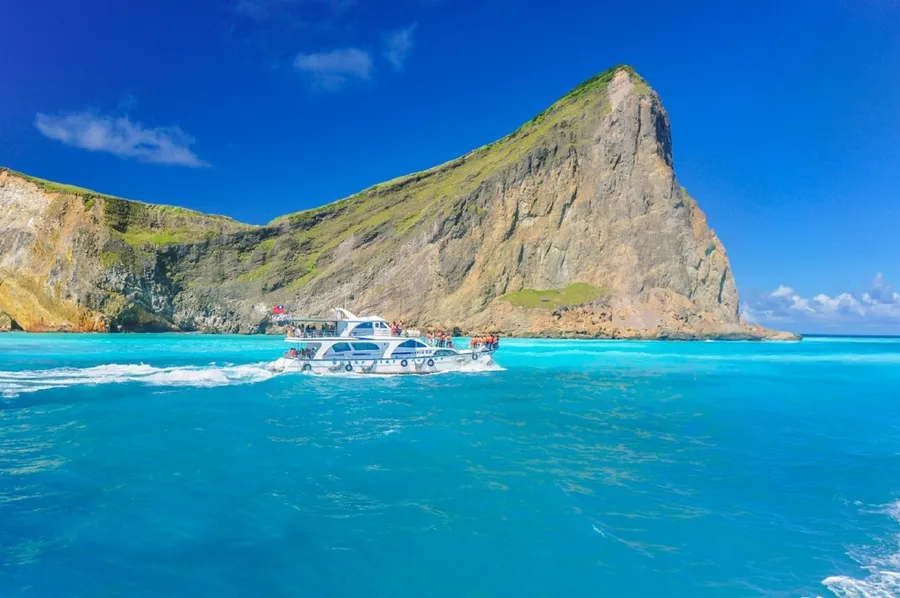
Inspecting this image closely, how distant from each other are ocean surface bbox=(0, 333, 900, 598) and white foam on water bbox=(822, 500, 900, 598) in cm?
4

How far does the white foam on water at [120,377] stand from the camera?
2835 centimetres

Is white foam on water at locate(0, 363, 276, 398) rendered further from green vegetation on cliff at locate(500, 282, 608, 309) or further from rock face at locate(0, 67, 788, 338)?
green vegetation on cliff at locate(500, 282, 608, 309)

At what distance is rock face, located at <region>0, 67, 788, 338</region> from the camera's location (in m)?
99.1

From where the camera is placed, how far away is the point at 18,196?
10562 centimetres

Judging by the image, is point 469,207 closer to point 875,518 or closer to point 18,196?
point 18,196

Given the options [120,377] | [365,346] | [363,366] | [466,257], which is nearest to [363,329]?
[365,346]

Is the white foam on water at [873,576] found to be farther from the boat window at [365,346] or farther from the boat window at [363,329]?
the boat window at [363,329]

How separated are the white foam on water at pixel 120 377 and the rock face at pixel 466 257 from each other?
224ft

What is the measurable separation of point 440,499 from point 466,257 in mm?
98111

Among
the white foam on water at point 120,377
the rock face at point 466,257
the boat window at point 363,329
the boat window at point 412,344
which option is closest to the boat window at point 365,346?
the boat window at point 363,329

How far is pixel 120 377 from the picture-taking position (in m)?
31.9

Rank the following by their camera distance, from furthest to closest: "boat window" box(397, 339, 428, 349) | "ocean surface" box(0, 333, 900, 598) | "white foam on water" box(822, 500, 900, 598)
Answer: "boat window" box(397, 339, 428, 349)
"ocean surface" box(0, 333, 900, 598)
"white foam on water" box(822, 500, 900, 598)

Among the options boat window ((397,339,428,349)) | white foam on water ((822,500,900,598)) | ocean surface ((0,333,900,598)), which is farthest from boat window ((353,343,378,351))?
white foam on water ((822,500,900,598))

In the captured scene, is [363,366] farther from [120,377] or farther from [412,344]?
[120,377]
